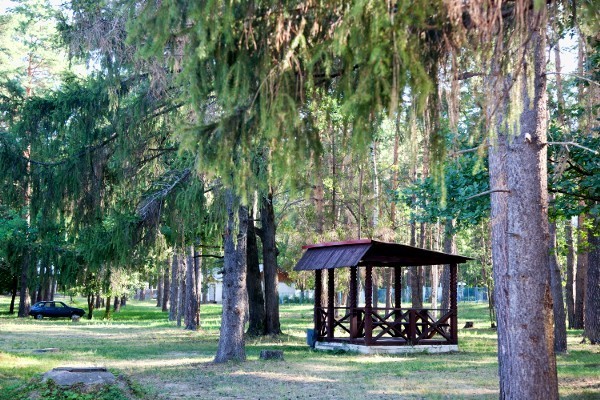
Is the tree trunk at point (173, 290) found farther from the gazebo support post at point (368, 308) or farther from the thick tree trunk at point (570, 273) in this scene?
the gazebo support post at point (368, 308)

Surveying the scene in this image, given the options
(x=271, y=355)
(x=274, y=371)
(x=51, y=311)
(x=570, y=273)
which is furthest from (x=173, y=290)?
(x=274, y=371)

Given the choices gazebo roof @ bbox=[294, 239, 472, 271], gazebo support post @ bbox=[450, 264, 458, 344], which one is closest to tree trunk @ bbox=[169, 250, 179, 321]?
gazebo roof @ bbox=[294, 239, 472, 271]

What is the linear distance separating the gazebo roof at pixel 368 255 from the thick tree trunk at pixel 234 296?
3.35 metres

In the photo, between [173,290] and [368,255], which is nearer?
[368,255]

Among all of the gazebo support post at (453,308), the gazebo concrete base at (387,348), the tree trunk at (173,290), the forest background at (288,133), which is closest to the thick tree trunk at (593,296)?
the forest background at (288,133)

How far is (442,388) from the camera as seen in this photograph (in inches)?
495

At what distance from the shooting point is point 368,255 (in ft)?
63.2

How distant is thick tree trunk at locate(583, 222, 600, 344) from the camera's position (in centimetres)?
2102

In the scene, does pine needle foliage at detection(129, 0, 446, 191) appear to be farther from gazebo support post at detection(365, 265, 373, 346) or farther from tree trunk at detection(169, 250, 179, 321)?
tree trunk at detection(169, 250, 179, 321)

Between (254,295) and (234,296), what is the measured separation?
31.1ft

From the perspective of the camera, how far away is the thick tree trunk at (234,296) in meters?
16.1

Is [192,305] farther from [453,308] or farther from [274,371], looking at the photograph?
[274,371]

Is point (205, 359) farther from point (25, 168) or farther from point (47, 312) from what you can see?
point (47, 312)

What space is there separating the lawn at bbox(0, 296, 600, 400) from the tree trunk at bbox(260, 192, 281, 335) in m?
1.09
